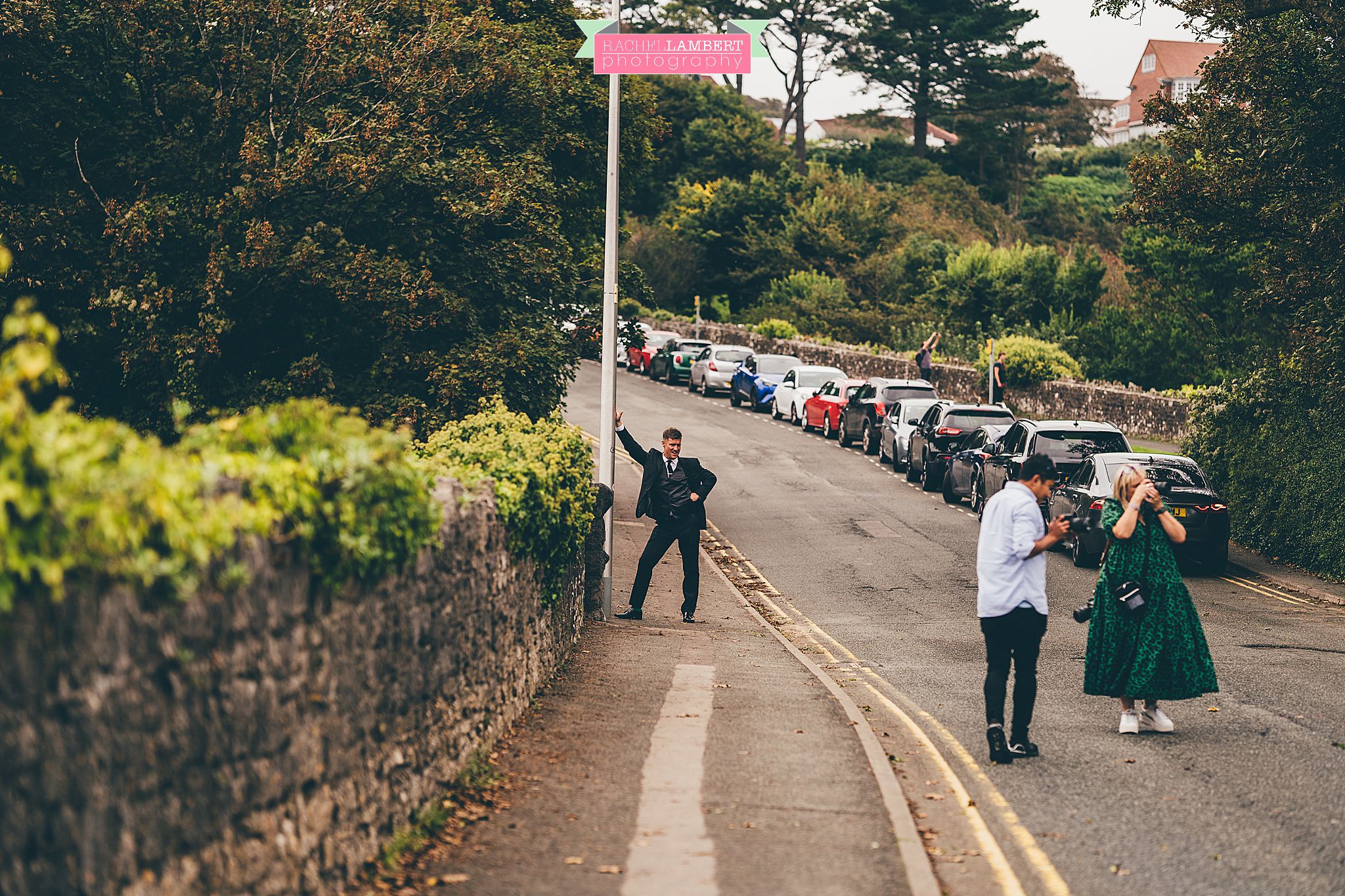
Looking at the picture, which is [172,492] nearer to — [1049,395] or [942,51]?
[1049,395]

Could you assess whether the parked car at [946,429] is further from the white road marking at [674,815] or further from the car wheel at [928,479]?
the white road marking at [674,815]

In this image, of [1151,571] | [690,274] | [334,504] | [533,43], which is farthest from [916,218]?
[334,504]

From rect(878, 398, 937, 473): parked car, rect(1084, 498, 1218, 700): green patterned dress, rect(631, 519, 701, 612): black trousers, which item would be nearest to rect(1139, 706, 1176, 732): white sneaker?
rect(1084, 498, 1218, 700): green patterned dress

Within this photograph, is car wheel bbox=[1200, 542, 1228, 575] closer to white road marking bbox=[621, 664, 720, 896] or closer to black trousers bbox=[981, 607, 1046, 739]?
white road marking bbox=[621, 664, 720, 896]

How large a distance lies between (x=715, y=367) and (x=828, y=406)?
11.0m

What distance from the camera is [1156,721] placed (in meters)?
10.7

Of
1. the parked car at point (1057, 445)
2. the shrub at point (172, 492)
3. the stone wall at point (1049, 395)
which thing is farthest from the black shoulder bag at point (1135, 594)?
the stone wall at point (1049, 395)

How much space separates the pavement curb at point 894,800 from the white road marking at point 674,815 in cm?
101

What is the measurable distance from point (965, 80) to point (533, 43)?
191ft

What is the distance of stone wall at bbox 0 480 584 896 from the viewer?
416 centimetres

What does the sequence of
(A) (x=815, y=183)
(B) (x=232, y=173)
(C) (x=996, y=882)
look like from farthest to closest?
(A) (x=815, y=183) < (B) (x=232, y=173) < (C) (x=996, y=882)

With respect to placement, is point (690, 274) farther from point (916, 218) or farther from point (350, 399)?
point (350, 399)

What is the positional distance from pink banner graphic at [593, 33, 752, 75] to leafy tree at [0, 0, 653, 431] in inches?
191

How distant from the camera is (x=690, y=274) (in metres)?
70.0
